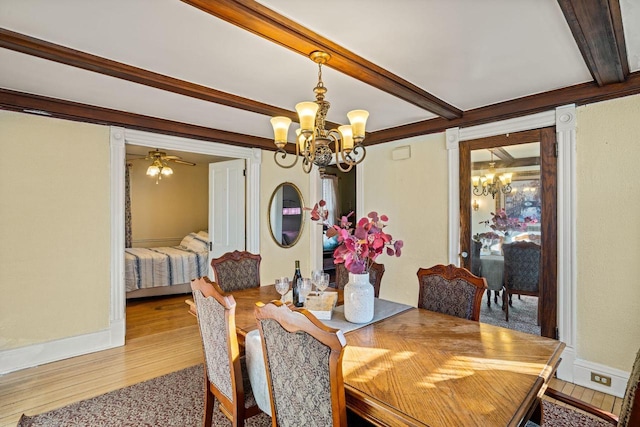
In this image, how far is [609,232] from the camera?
245 centimetres

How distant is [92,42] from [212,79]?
74 cm

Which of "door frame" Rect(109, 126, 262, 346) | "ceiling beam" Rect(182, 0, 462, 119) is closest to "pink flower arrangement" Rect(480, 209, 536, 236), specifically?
"ceiling beam" Rect(182, 0, 462, 119)

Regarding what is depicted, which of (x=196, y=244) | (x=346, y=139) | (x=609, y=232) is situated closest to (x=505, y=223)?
(x=609, y=232)

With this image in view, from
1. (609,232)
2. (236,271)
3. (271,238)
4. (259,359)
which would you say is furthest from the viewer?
(271,238)

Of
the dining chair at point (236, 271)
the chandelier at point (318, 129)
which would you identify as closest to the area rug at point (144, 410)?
the dining chair at point (236, 271)

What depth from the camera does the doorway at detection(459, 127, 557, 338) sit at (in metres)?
2.75

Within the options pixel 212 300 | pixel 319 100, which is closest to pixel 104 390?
pixel 212 300

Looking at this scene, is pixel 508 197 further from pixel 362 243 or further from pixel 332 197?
pixel 332 197

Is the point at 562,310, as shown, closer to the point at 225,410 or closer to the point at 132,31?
the point at 225,410

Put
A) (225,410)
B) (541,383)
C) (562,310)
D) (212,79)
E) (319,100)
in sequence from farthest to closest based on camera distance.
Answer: (562,310) < (212,79) < (319,100) < (225,410) < (541,383)

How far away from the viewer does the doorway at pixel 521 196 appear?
2.75m

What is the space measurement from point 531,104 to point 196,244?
527 centimetres

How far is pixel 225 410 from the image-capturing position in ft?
5.45

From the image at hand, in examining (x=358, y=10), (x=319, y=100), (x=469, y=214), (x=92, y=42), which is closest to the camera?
(x=358, y=10)
